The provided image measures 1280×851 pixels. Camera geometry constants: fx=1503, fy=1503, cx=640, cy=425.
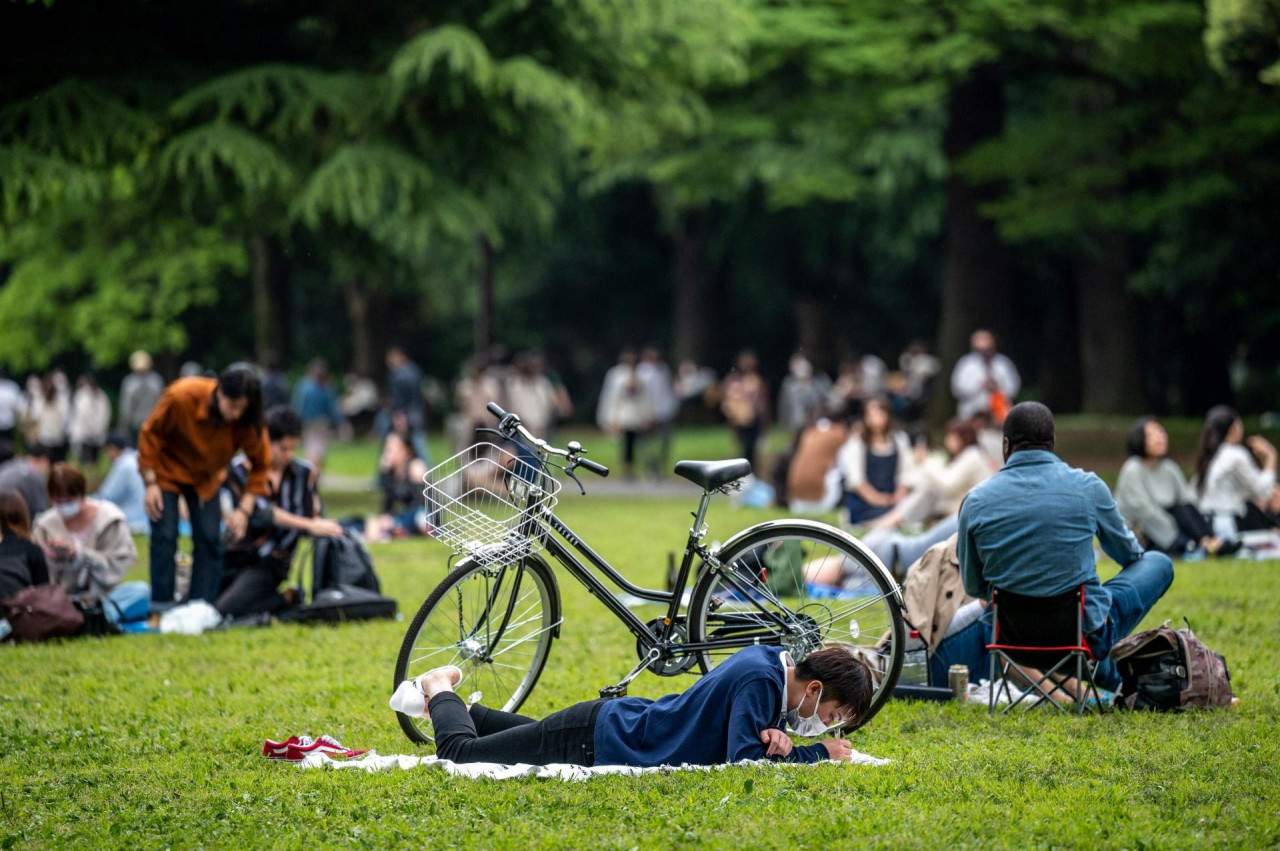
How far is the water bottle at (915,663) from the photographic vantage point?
23.9ft

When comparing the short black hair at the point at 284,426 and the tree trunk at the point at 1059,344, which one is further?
the tree trunk at the point at 1059,344

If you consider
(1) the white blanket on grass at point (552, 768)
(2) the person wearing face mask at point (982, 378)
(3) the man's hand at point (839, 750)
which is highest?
(2) the person wearing face mask at point (982, 378)

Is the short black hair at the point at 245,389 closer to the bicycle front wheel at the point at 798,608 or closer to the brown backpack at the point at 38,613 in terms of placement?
the brown backpack at the point at 38,613

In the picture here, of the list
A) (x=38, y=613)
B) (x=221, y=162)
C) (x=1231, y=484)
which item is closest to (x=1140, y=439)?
(x=1231, y=484)

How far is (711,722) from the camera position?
220 inches

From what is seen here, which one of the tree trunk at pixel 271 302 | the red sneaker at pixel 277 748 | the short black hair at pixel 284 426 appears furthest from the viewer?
the tree trunk at pixel 271 302

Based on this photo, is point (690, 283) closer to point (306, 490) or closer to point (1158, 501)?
point (1158, 501)

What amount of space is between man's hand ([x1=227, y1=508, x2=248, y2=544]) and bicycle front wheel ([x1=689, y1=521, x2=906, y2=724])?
4.57 m

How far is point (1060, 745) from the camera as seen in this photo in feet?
20.4

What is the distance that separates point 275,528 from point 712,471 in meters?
4.79

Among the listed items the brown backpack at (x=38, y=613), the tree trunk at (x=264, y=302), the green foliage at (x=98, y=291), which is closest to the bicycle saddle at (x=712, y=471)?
the brown backpack at (x=38, y=613)

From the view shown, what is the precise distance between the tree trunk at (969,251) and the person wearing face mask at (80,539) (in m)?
15.4

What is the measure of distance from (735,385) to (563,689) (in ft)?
48.8

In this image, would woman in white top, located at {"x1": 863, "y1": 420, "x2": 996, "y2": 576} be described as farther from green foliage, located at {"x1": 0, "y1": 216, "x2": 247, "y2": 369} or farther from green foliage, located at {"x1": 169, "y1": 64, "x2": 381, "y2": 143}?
green foliage, located at {"x1": 0, "y1": 216, "x2": 247, "y2": 369}
